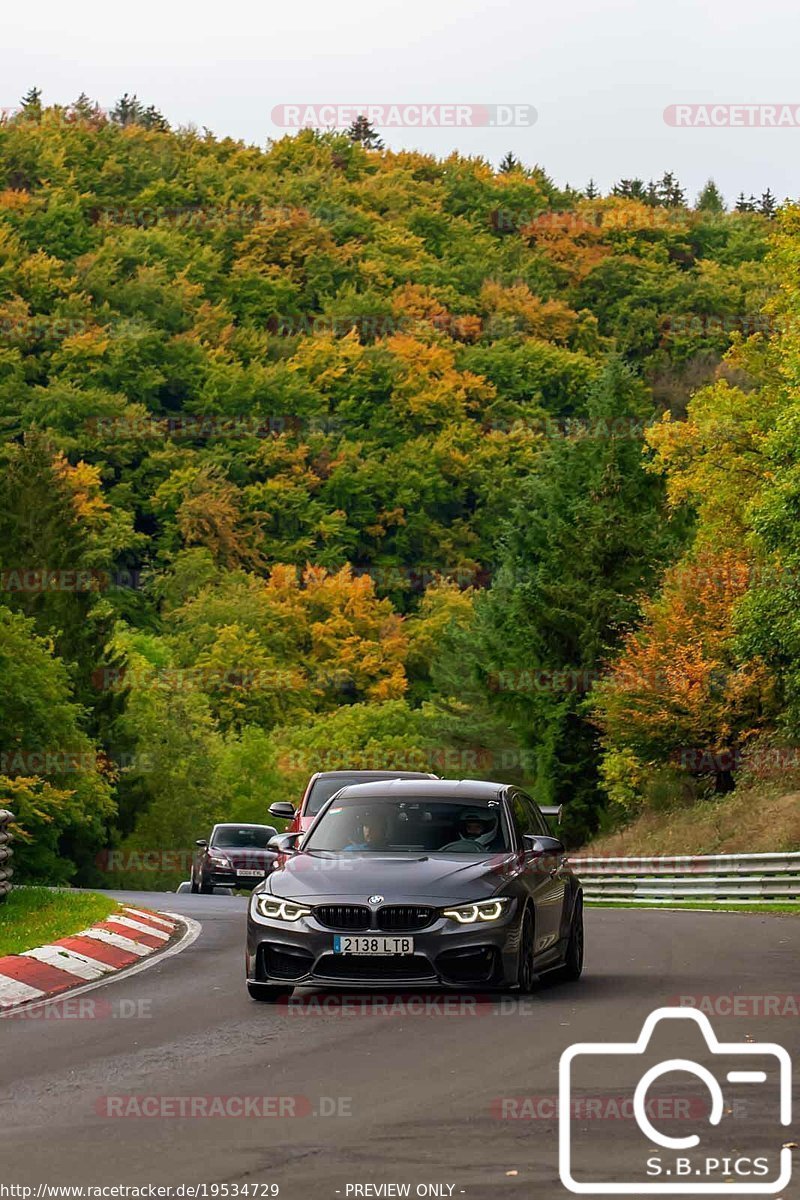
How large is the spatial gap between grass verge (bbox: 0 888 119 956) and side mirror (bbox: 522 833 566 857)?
457 centimetres

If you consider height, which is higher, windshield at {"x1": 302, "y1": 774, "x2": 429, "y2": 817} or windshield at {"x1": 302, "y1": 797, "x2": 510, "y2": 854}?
windshield at {"x1": 302, "y1": 797, "x2": 510, "y2": 854}

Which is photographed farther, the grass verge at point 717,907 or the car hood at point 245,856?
the car hood at point 245,856

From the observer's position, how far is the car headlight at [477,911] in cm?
1428

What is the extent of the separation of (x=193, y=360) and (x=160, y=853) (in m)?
42.7

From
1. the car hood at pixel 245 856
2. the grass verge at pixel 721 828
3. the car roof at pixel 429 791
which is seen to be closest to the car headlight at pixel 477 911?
the car roof at pixel 429 791

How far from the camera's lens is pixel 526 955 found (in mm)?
14805

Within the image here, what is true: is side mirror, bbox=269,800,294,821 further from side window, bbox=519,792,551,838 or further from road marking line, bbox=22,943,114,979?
side window, bbox=519,792,551,838

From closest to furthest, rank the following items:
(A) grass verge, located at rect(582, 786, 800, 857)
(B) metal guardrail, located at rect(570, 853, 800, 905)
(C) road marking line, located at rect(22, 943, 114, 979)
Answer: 1. (C) road marking line, located at rect(22, 943, 114, 979)
2. (B) metal guardrail, located at rect(570, 853, 800, 905)
3. (A) grass verge, located at rect(582, 786, 800, 857)

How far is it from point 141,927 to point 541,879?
7.90 metres

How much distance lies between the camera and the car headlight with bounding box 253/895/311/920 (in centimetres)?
1448

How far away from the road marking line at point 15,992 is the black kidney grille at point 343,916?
2327 mm

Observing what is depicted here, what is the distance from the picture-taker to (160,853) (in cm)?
8994

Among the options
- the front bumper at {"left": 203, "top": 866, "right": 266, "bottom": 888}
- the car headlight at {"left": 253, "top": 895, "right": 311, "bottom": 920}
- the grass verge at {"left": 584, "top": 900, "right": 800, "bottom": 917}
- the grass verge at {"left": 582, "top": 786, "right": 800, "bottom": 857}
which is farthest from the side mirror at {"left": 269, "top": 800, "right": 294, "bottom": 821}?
the grass verge at {"left": 582, "top": 786, "right": 800, "bottom": 857}

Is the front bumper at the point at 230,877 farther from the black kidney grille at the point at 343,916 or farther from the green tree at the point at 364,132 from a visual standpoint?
the green tree at the point at 364,132
